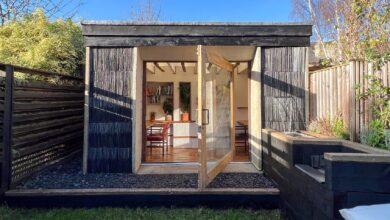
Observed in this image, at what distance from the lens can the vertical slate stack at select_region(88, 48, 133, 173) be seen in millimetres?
4805

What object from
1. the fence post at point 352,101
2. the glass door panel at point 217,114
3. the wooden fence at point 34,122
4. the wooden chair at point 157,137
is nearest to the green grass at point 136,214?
the wooden fence at point 34,122

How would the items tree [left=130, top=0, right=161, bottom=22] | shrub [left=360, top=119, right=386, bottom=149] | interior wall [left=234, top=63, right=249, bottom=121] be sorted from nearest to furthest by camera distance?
shrub [left=360, top=119, right=386, bottom=149] < interior wall [left=234, top=63, right=249, bottom=121] < tree [left=130, top=0, right=161, bottom=22]

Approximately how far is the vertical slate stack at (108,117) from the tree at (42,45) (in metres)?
1.37

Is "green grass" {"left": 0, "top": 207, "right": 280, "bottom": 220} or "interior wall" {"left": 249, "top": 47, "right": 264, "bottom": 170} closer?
"green grass" {"left": 0, "top": 207, "right": 280, "bottom": 220}

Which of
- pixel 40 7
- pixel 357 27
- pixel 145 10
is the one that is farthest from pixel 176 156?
pixel 145 10

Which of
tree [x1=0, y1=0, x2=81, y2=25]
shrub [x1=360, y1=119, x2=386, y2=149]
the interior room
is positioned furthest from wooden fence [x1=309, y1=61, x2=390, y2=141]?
tree [x1=0, y1=0, x2=81, y2=25]

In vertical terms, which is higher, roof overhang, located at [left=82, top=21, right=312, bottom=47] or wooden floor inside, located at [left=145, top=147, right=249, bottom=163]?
roof overhang, located at [left=82, top=21, right=312, bottom=47]

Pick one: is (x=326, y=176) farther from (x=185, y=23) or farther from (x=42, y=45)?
(x=42, y=45)

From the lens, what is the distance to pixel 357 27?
5.43 m

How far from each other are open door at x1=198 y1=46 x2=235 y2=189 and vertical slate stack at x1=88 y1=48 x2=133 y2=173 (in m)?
1.49

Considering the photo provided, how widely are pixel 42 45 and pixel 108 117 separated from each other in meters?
2.14

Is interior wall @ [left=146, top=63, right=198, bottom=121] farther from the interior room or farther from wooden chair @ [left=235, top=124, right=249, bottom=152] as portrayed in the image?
wooden chair @ [left=235, top=124, right=249, bottom=152]

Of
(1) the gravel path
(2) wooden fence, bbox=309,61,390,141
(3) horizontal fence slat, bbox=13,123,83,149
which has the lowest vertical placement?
(1) the gravel path

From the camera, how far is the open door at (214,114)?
3.71 meters
